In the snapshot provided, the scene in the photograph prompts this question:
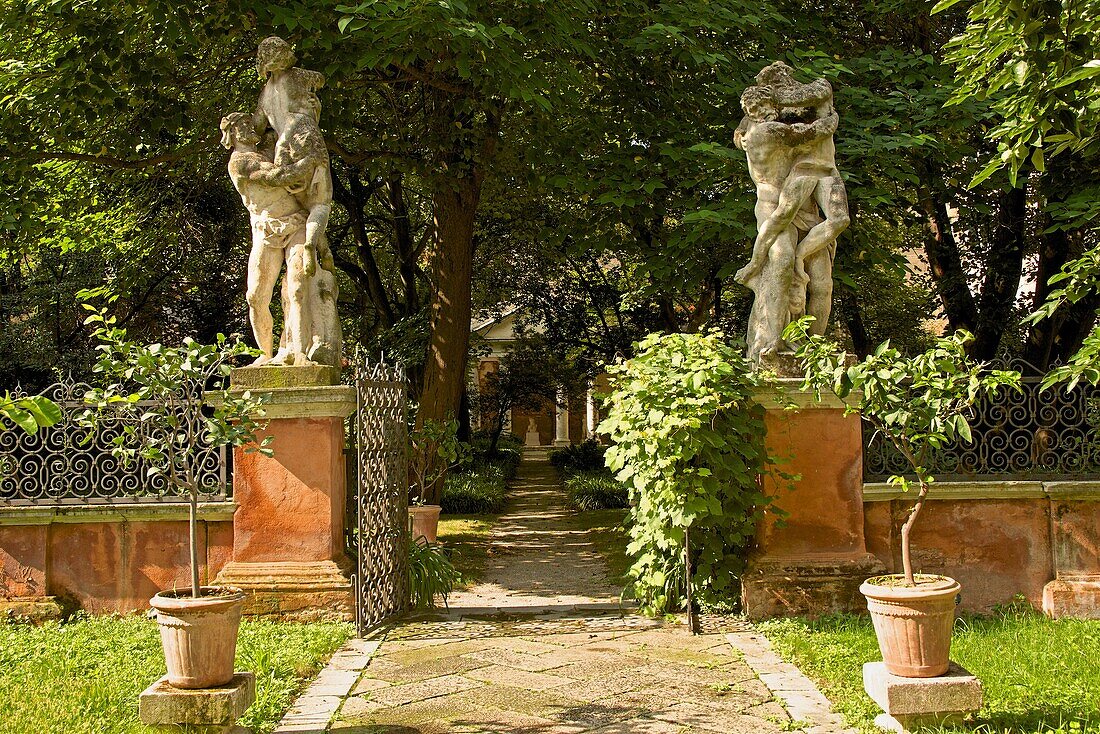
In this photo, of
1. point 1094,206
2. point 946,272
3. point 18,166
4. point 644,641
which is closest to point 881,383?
point 644,641

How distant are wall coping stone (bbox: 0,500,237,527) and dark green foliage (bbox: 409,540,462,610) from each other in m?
1.48

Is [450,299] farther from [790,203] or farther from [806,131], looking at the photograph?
[806,131]

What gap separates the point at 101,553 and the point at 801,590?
531cm

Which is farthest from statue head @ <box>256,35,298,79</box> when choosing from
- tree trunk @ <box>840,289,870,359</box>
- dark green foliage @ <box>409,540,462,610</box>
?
tree trunk @ <box>840,289,870,359</box>

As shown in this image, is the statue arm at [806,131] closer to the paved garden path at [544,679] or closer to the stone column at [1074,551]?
the stone column at [1074,551]

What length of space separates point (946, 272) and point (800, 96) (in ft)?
23.6

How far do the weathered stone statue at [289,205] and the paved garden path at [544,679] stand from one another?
2.35 meters

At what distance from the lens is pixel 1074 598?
7.40m

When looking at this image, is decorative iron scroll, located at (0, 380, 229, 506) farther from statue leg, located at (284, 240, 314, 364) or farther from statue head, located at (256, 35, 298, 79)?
statue head, located at (256, 35, 298, 79)

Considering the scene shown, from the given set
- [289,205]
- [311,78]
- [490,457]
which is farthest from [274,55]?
[490,457]

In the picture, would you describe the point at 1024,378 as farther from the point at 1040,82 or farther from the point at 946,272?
the point at 946,272

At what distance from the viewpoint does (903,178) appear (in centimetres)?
962

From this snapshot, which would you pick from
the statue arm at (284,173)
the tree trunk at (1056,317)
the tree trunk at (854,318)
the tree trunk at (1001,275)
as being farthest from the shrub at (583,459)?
the statue arm at (284,173)

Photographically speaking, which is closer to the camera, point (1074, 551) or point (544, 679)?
point (544, 679)
